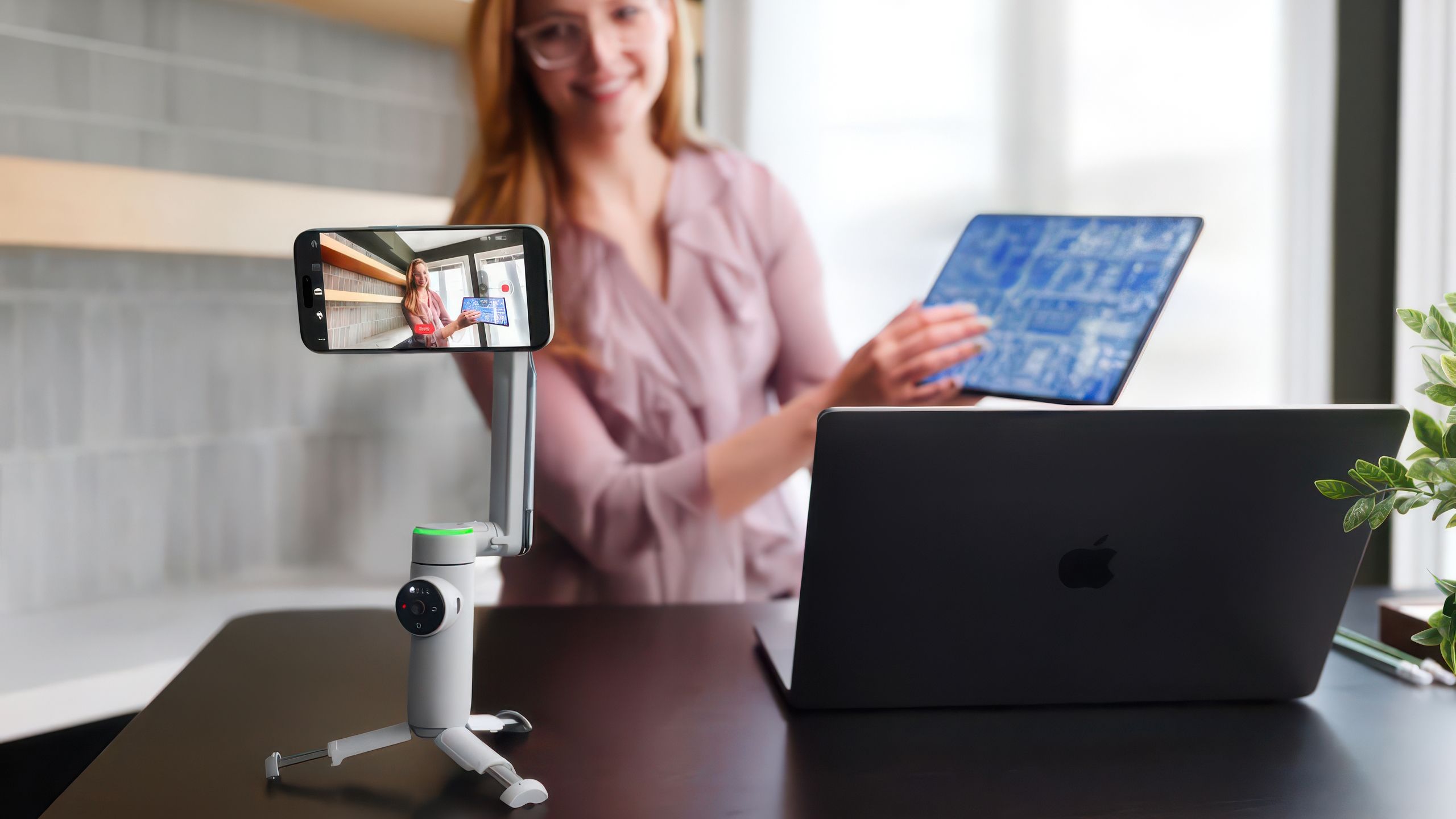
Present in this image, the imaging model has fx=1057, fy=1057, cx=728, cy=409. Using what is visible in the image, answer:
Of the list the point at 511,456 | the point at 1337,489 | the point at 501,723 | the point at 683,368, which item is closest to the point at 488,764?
the point at 501,723

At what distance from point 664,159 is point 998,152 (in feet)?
2.33

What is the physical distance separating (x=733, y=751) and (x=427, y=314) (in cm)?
35

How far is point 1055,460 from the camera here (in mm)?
687

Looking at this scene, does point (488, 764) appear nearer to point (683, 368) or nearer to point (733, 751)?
point (733, 751)

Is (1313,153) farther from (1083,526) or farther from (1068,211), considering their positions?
(1083,526)

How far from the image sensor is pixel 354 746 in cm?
65

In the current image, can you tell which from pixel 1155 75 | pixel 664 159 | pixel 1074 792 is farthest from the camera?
pixel 1155 75

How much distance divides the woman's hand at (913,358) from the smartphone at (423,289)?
0.52 m

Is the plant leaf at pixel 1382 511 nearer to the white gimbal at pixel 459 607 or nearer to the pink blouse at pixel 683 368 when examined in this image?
the white gimbal at pixel 459 607

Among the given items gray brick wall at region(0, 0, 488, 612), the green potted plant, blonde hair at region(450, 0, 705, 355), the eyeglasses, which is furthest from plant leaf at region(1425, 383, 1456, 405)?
gray brick wall at region(0, 0, 488, 612)

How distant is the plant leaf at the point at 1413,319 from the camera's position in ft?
1.87

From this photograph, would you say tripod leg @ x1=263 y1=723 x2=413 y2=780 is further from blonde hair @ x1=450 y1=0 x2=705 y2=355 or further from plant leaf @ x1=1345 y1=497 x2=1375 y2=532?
blonde hair @ x1=450 y1=0 x2=705 y2=355

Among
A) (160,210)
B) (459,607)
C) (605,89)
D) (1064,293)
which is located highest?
(605,89)

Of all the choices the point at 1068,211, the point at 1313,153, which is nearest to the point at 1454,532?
the point at 1313,153
